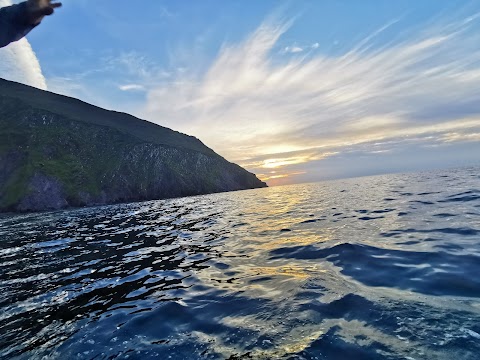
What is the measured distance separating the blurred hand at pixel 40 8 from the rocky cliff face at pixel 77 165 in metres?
125

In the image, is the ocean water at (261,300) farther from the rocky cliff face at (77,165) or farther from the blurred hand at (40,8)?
the rocky cliff face at (77,165)

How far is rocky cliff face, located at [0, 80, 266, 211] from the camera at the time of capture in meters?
122

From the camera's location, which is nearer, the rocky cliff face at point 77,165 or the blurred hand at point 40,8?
the blurred hand at point 40,8

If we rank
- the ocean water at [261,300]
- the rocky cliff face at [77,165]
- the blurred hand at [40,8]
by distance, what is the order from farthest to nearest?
1. the rocky cliff face at [77,165]
2. the blurred hand at [40,8]
3. the ocean water at [261,300]

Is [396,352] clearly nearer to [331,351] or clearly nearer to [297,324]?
[331,351]

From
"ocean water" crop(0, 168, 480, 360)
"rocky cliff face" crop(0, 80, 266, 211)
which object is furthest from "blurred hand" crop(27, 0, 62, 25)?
"rocky cliff face" crop(0, 80, 266, 211)

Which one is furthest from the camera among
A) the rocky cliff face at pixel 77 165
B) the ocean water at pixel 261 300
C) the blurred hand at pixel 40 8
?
the rocky cliff face at pixel 77 165

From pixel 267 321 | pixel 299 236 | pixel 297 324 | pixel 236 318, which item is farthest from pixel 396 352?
pixel 299 236

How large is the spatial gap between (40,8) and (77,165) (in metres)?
158

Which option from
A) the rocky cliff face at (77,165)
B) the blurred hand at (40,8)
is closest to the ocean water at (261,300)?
the blurred hand at (40,8)

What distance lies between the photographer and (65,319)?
856cm

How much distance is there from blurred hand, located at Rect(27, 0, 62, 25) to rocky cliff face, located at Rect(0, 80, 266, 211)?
124797 mm

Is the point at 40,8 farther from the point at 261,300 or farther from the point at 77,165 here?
the point at 77,165

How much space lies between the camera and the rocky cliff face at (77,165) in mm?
122375
